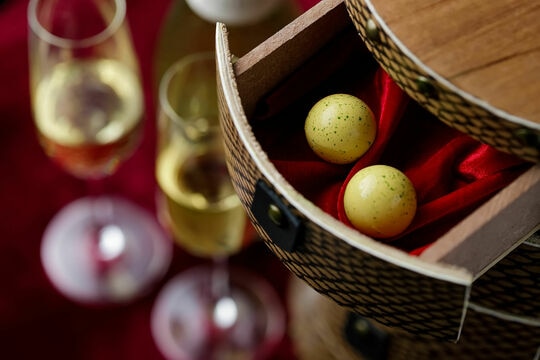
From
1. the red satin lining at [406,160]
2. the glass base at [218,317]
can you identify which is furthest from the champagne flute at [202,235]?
the red satin lining at [406,160]

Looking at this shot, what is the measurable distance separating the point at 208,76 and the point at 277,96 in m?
0.33

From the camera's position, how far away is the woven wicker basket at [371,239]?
35cm

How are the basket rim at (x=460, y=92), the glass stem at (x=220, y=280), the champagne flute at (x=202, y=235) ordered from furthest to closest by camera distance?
the glass stem at (x=220, y=280) < the champagne flute at (x=202, y=235) < the basket rim at (x=460, y=92)

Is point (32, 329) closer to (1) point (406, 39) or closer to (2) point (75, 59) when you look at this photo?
(2) point (75, 59)

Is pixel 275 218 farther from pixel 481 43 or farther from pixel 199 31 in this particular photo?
pixel 199 31

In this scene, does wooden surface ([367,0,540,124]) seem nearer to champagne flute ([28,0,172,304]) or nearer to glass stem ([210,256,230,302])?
champagne flute ([28,0,172,304])

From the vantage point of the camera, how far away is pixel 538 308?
1.60ft

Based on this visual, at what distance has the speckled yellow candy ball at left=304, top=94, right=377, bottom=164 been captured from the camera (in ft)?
1.41

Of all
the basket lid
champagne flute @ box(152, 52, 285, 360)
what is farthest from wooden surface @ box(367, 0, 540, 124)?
champagne flute @ box(152, 52, 285, 360)

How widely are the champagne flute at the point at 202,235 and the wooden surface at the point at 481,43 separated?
353mm

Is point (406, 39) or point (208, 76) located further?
point (208, 76)

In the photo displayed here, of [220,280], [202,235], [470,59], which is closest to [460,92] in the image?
[470,59]

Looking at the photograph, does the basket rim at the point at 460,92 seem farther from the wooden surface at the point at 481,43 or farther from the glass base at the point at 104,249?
the glass base at the point at 104,249

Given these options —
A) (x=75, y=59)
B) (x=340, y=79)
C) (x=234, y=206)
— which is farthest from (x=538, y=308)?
(x=75, y=59)
